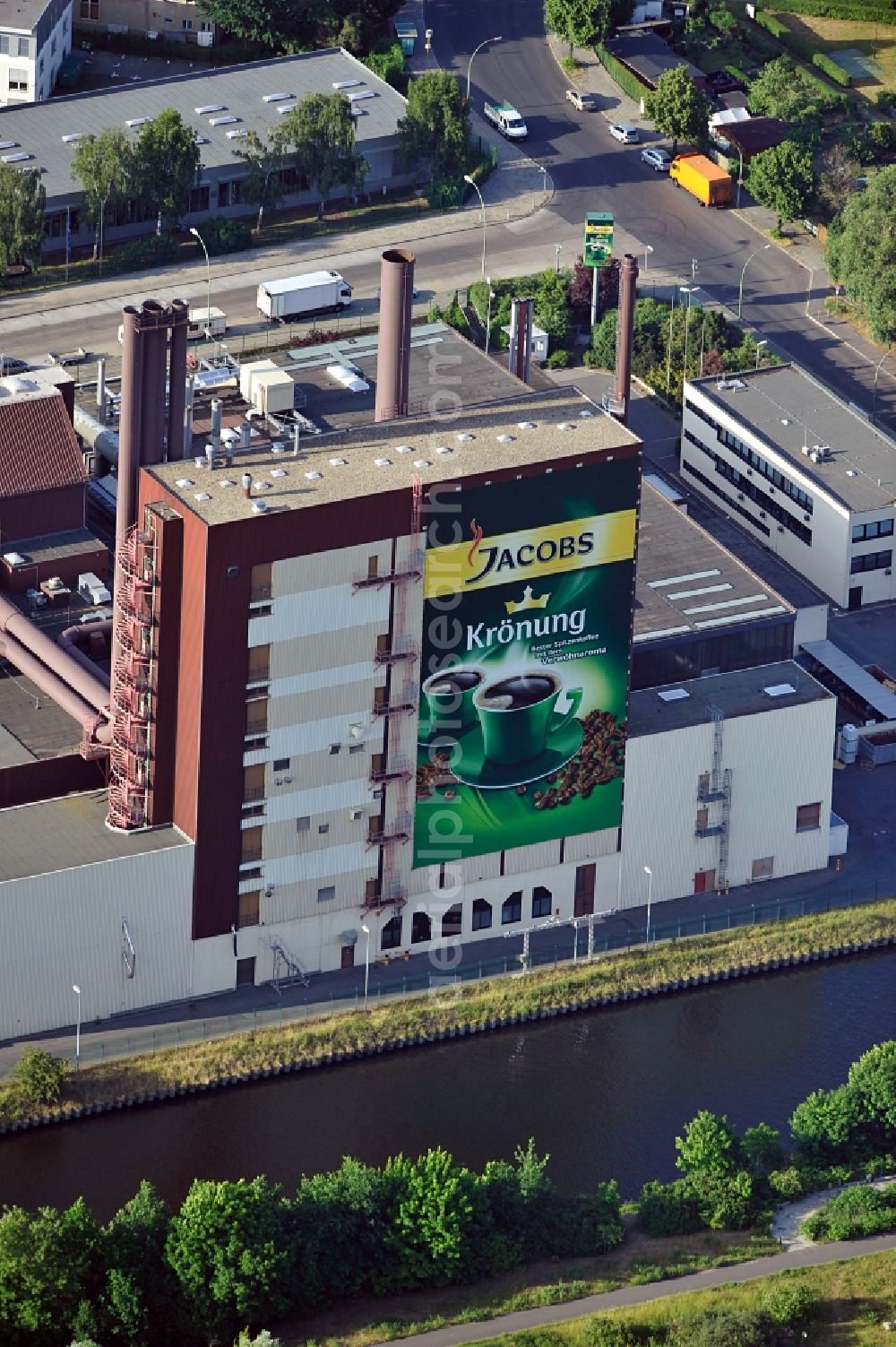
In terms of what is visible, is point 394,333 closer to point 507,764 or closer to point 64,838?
point 507,764

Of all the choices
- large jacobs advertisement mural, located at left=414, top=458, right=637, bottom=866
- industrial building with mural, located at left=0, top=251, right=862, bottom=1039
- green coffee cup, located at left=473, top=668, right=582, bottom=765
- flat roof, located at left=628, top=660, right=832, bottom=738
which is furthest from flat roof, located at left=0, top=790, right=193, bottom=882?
flat roof, located at left=628, top=660, right=832, bottom=738

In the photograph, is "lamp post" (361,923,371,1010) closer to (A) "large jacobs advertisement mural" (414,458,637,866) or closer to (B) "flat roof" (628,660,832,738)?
(A) "large jacobs advertisement mural" (414,458,637,866)

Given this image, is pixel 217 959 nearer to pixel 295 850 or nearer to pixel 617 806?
pixel 295 850

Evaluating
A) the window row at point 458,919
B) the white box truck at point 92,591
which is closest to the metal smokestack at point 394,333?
the white box truck at point 92,591

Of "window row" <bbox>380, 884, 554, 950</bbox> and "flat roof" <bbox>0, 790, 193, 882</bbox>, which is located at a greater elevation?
"flat roof" <bbox>0, 790, 193, 882</bbox>

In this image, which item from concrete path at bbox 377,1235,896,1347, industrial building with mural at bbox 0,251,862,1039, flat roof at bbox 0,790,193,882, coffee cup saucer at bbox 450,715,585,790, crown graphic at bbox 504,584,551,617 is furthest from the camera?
coffee cup saucer at bbox 450,715,585,790

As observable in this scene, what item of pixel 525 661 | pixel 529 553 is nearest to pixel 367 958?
pixel 525 661
